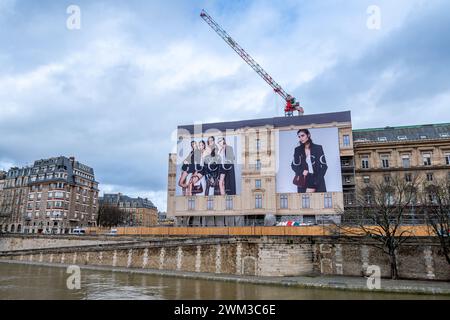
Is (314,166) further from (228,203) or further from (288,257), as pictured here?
(288,257)

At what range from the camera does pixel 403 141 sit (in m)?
59.9

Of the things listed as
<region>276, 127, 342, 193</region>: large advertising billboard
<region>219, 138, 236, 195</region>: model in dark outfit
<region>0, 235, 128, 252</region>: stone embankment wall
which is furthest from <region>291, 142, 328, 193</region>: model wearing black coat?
<region>0, 235, 128, 252</region>: stone embankment wall

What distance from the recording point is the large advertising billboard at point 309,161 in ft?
193

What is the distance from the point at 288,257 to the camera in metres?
34.7

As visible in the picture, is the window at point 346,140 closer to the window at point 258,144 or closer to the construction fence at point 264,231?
the window at point 258,144

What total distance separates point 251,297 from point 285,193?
3794cm

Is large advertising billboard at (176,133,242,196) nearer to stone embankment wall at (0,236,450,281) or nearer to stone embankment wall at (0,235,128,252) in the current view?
stone embankment wall at (0,235,128,252)

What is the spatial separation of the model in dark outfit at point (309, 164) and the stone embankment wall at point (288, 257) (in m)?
24.9

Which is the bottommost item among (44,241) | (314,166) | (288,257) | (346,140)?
(288,257)

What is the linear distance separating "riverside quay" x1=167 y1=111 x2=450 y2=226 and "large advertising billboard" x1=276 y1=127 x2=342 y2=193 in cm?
16

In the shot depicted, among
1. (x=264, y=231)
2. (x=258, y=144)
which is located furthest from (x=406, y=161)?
(x=264, y=231)

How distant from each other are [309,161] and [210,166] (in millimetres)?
17826

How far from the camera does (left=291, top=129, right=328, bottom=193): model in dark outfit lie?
59.3 metres
